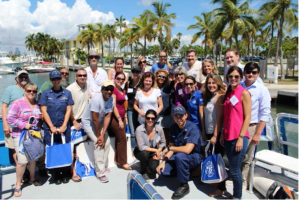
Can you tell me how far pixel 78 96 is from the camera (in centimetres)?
381

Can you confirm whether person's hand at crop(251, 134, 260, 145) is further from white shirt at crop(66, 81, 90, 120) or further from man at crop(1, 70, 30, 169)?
man at crop(1, 70, 30, 169)

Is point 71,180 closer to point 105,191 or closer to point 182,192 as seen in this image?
point 105,191

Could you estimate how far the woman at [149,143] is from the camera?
141 inches

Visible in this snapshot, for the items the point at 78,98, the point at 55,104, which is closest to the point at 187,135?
the point at 78,98

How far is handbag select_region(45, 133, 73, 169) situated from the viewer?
131 inches

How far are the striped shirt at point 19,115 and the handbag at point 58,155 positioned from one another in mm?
440

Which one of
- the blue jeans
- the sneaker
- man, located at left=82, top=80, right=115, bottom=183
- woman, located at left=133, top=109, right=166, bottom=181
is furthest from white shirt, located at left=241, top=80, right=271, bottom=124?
the sneaker

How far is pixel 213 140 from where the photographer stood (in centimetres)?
321

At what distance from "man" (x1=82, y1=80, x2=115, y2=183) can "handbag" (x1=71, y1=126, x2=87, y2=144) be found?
31 centimetres

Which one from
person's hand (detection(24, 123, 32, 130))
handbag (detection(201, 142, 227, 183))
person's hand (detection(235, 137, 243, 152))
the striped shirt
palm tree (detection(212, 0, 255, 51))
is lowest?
handbag (detection(201, 142, 227, 183))

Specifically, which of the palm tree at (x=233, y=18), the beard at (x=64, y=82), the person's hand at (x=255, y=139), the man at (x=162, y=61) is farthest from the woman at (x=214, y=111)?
the palm tree at (x=233, y=18)

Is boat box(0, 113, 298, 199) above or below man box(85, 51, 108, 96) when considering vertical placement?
below

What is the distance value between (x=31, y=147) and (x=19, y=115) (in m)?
0.50

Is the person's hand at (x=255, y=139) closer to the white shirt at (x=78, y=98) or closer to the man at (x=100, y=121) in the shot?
the man at (x=100, y=121)
